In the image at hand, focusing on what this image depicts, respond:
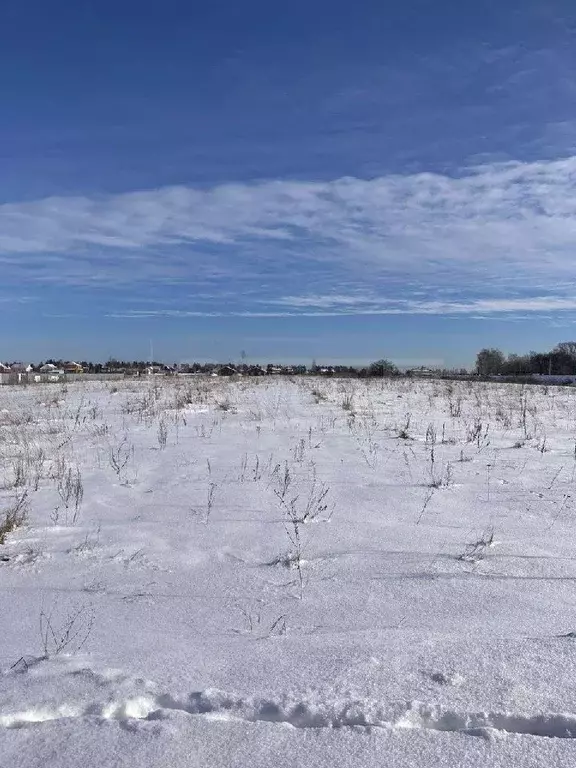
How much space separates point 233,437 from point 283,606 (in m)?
5.41

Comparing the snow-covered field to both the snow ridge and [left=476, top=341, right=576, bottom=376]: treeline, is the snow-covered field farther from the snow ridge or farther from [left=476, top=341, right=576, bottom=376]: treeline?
[left=476, top=341, right=576, bottom=376]: treeline

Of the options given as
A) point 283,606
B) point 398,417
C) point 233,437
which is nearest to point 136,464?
point 233,437

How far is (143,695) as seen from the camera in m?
2.13

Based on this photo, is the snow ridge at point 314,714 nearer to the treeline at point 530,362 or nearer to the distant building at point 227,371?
the distant building at point 227,371

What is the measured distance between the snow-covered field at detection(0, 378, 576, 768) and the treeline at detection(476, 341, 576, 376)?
272 ft

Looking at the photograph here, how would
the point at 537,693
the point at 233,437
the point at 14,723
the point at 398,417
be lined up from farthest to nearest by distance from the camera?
1. the point at 398,417
2. the point at 233,437
3. the point at 537,693
4. the point at 14,723

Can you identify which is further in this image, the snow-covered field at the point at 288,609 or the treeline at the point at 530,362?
the treeline at the point at 530,362

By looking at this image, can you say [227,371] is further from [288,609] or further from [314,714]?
[314,714]

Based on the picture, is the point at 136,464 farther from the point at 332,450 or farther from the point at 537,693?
the point at 537,693

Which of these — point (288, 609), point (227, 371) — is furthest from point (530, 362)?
point (288, 609)

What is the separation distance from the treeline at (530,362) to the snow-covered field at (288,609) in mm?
82787

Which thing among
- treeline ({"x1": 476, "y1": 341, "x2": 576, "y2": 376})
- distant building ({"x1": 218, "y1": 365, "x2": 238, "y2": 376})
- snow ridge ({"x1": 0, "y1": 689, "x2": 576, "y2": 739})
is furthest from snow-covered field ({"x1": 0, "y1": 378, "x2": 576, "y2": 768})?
treeline ({"x1": 476, "y1": 341, "x2": 576, "y2": 376})

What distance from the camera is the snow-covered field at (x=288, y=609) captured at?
1.89m

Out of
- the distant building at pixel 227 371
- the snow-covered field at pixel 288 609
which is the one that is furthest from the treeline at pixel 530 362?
the snow-covered field at pixel 288 609
